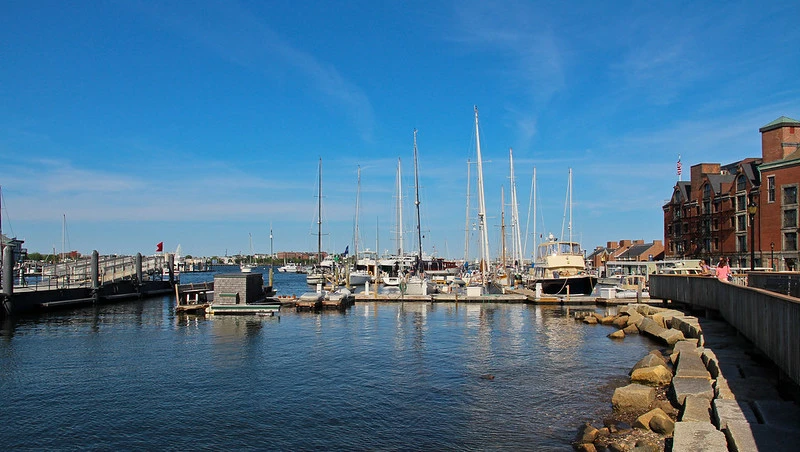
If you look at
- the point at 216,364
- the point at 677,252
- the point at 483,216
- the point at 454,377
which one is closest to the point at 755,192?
the point at 677,252

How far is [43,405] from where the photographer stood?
1905 cm

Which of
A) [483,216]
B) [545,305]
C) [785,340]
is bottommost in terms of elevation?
[545,305]

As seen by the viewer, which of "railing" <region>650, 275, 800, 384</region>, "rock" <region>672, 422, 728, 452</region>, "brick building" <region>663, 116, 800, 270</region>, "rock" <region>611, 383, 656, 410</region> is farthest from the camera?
"brick building" <region>663, 116, 800, 270</region>

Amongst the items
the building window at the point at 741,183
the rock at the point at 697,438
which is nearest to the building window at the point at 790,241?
the building window at the point at 741,183

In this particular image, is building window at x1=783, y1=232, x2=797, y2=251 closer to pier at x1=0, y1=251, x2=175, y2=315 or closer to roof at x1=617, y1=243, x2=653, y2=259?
roof at x1=617, y1=243, x2=653, y2=259

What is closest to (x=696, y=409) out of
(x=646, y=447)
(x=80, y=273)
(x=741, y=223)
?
(x=646, y=447)

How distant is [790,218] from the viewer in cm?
6781

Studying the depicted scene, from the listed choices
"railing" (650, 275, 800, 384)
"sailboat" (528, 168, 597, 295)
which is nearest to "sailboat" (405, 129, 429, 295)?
"sailboat" (528, 168, 597, 295)

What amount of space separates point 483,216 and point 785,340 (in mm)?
50445

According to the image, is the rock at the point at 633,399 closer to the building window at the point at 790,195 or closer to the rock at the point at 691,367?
the rock at the point at 691,367

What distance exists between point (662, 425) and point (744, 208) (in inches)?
2883

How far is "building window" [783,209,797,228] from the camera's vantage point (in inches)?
2643

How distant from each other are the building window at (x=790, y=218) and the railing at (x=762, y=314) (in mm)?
42818

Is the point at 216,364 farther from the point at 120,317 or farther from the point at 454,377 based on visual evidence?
the point at 120,317
